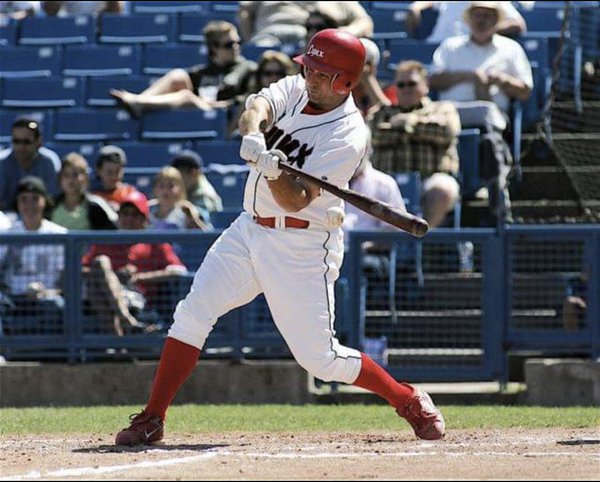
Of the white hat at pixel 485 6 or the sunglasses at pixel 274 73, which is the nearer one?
the sunglasses at pixel 274 73

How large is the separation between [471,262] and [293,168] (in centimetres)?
356

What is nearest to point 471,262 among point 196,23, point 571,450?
point 571,450

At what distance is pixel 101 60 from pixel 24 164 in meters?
2.62

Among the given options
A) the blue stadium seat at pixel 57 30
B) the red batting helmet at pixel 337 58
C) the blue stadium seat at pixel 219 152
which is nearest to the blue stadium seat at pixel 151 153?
the blue stadium seat at pixel 219 152

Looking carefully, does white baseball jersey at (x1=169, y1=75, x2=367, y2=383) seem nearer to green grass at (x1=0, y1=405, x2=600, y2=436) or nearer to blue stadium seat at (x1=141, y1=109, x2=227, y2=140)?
green grass at (x1=0, y1=405, x2=600, y2=436)

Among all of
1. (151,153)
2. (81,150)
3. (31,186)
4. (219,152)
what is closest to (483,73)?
(219,152)

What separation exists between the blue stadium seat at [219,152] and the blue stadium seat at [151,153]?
20cm

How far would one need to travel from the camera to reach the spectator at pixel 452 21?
11838 millimetres

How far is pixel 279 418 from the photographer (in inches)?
304

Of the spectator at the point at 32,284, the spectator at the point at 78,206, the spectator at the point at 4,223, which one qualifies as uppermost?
the spectator at the point at 78,206

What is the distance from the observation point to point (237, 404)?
350 inches

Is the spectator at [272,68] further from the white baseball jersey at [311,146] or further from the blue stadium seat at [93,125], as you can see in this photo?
the white baseball jersey at [311,146]

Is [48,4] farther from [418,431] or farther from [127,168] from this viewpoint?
[418,431]

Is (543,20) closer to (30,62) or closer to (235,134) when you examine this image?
(235,134)
